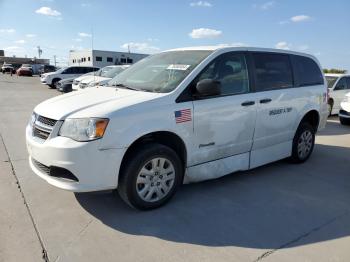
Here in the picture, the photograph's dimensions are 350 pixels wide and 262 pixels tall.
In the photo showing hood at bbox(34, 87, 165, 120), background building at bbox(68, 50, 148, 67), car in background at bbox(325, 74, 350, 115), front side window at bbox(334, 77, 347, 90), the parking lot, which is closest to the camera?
the parking lot

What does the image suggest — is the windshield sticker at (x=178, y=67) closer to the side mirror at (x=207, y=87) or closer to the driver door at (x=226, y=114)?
the driver door at (x=226, y=114)

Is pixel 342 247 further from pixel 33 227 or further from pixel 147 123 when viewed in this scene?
pixel 33 227

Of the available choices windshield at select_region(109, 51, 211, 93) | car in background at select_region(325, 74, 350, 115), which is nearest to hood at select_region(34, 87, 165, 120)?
windshield at select_region(109, 51, 211, 93)

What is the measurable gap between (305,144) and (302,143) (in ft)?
0.38

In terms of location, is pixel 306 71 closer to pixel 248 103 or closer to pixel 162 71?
pixel 248 103

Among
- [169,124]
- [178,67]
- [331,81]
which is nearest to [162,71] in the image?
[178,67]

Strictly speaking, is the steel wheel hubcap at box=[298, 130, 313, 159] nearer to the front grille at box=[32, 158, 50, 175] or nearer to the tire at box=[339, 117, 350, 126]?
the front grille at box=[32, 158, 50, 175]

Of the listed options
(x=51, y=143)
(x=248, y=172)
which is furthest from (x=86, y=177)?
(x=248, y=172)

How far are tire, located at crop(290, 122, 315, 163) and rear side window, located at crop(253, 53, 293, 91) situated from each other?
32.8 inches

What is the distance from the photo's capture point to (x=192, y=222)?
11.9 ft

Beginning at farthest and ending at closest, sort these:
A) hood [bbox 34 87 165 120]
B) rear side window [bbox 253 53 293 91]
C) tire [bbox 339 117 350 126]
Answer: tire [bbox 339 117 350 126]
rear side window [bbox 253 53 293 91]
hood [bbox 34 87 165 120]

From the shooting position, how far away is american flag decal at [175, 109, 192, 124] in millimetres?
3805

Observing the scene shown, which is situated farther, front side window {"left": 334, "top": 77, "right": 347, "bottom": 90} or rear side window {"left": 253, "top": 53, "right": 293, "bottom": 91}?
front side window {"left": 334, "top": 77, "right": 347, "bottom": 90}

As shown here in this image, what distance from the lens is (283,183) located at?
193 inches
